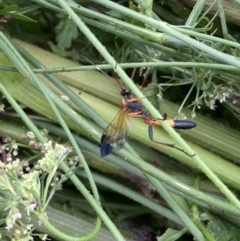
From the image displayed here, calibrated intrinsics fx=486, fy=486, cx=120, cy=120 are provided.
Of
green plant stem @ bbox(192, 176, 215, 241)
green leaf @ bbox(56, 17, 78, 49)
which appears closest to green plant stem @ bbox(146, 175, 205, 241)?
green plant stem @ bbox(192, 176, 215, 241)

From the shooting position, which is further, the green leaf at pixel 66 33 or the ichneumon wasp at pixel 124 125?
the green leaf at pixel 66 33

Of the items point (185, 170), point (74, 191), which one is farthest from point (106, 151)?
point (74, 191)

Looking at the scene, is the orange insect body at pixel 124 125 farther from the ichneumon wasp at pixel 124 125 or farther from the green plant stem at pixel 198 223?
the green plant stem at pixel 198 223

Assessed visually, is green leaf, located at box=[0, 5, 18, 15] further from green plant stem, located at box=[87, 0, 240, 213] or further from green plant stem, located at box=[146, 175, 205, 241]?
green plant stem, located at box=[146, 175, 205, 241]

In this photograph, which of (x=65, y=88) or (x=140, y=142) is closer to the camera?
(x=65, y=88)

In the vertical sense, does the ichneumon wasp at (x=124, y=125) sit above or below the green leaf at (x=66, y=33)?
below

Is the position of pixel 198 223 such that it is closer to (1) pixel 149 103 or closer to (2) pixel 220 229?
(2) pixel 220 229

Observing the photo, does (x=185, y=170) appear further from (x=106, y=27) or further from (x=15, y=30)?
(x=15, y=30)

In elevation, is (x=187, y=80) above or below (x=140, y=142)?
above

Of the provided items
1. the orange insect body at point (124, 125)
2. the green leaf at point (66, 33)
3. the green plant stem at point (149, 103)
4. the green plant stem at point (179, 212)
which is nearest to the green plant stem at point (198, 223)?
the green plant stem at point (179, 212)
